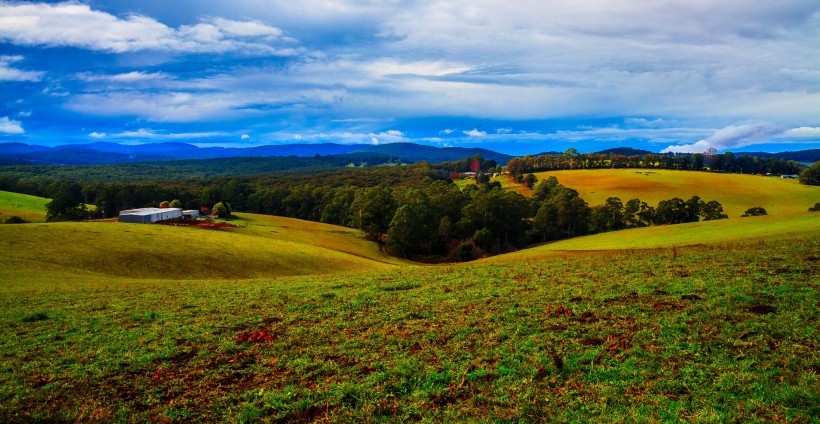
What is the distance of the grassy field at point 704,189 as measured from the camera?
379 feet

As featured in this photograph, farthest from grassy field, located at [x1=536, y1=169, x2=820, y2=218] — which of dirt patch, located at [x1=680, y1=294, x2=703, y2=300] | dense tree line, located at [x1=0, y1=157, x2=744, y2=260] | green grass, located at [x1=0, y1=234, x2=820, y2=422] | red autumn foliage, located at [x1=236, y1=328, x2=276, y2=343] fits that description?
red autumn foliage, located at [x1=236, y1=328, x2=276, y2=343]

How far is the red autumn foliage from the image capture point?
49.0 feet

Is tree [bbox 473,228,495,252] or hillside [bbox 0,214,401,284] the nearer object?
hillside [bbox 0,214,401,284]

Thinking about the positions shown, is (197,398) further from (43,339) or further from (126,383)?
(43,339)

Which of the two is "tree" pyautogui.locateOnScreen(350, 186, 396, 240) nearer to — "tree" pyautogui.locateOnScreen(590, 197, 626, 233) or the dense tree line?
the dense tree line

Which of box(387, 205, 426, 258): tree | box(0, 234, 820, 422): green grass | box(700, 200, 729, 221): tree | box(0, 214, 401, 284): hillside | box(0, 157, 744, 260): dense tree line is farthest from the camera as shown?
box(700, 200, 729, 221): tree

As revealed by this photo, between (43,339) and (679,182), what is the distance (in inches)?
6486

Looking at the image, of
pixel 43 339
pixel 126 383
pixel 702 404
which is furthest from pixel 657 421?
pixel 43 339

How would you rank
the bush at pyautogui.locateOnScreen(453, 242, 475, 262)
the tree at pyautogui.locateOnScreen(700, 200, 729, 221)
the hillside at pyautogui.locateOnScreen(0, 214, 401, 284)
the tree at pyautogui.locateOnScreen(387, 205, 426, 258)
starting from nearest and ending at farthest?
the hillside at pyautogui.locateOnScreen(0, 214, 401, 284) → the tree at pyautogui.locateOnScreen(387, 205, 426, 258) → the bush at pyautogui.locateOnScreen(453, 242, 475, 262) → the tree at pyautogui.locateOnScreen(700, 200, 729, 221)

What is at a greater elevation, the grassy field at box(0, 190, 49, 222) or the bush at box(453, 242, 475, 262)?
the grassy field at box(0, 190, 49, 222)

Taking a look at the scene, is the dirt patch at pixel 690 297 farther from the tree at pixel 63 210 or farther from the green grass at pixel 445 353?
the tree at pixel 63 210

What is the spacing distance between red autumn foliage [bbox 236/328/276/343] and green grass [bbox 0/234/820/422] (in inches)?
2.9

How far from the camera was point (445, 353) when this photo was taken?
1272 centimetres

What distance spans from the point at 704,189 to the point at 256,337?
152911mm
